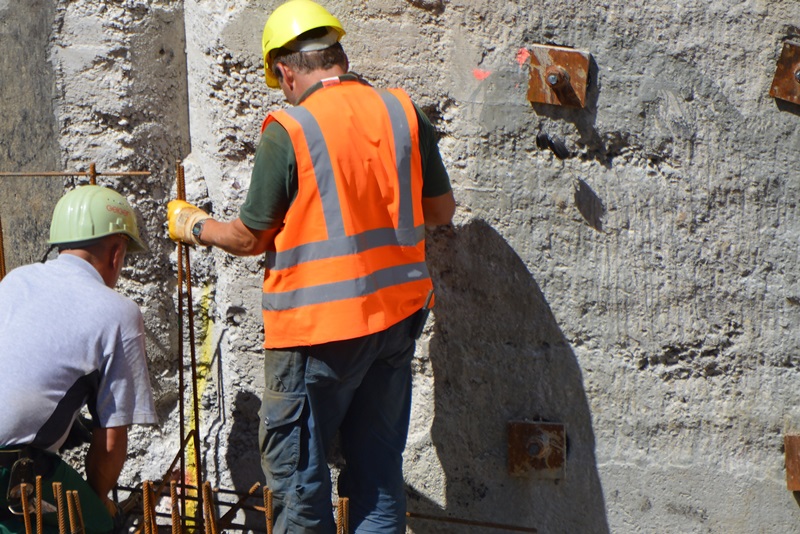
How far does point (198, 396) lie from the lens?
3.47 metres

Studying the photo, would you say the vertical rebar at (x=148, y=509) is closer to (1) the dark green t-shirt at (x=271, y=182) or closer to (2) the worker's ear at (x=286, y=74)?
(1) the dark green t-shirt at (x=271, y=182)

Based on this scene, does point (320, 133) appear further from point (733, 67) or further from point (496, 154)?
point (733, 67)

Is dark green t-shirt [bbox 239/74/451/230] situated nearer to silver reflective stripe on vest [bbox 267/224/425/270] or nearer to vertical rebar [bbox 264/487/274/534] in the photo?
silver reflective stripe on vest [bbox 267/224/425/270]

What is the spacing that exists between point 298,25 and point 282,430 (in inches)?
45.0

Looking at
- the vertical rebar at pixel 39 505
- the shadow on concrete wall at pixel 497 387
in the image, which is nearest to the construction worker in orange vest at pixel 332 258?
the shadow on concrete wall at pixel 497 387

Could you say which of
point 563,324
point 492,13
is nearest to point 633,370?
point 563,324

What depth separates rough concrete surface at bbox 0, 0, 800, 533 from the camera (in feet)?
9.85

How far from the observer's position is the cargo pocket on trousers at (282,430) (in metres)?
2.64

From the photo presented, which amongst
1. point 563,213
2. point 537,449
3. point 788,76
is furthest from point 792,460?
point 788,76

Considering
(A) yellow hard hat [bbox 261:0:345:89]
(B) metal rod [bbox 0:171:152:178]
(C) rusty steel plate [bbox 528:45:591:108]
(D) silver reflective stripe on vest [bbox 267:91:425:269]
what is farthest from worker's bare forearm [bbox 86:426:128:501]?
(C) rusty steel plate [bbox 528:45:591:108]

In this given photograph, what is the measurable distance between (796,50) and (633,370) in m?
1.14

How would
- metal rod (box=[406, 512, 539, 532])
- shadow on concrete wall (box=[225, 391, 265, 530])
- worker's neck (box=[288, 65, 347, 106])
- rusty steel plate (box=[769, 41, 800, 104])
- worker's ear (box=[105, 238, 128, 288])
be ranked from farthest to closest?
shadow on concrete wall (box=[225, 391, 265, 530]), metal rod (box=[406, 512, 539, 532]), rusty steel plate (box=[769, 41, 800, 104]), worker's ear (box=[105, 238, 128, 288]), worker's neck (box=[288, 65, 347, 106])

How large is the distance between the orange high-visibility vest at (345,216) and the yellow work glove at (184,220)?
31cm

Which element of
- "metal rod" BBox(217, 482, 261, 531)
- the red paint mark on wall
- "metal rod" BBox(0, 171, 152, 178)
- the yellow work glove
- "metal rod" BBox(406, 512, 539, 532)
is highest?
the red paint mark on wall
